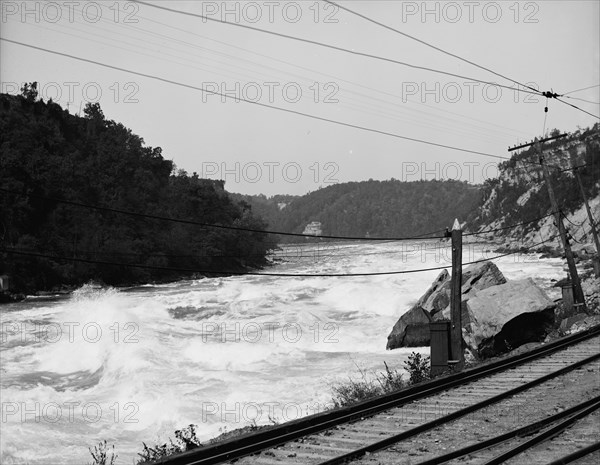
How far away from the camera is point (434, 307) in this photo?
114 ft

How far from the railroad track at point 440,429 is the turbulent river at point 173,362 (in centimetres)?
341

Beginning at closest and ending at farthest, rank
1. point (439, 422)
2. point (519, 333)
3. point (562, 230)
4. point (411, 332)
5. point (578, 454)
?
1. point (578, 454)
2. point (439, 422)
3. point (519, 333)
4. point (411, 332)
5. point (562, 230)

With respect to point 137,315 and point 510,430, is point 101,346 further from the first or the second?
point 510,430

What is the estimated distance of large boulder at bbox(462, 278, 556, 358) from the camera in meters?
23.3

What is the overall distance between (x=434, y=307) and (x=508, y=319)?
11.6 metres

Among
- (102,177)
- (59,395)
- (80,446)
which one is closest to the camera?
(80,446)

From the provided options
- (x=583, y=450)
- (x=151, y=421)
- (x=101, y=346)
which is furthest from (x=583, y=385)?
(x=101, y=346)

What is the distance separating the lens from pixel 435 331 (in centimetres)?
1939

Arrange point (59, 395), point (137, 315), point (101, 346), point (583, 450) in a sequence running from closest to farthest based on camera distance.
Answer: point (583, 450), point (59, 395), point (101, 346), point (137, 315)

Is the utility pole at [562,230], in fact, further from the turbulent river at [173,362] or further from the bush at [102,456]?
the bush at [102,456]

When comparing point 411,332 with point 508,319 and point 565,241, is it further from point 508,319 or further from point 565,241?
point 565,241

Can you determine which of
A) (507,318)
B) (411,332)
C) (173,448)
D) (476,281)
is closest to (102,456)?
(173,448)

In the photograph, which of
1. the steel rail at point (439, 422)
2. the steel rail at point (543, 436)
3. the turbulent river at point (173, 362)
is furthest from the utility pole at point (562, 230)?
the steel rail at point (543, 436)

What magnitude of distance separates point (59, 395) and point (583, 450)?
1816cm
